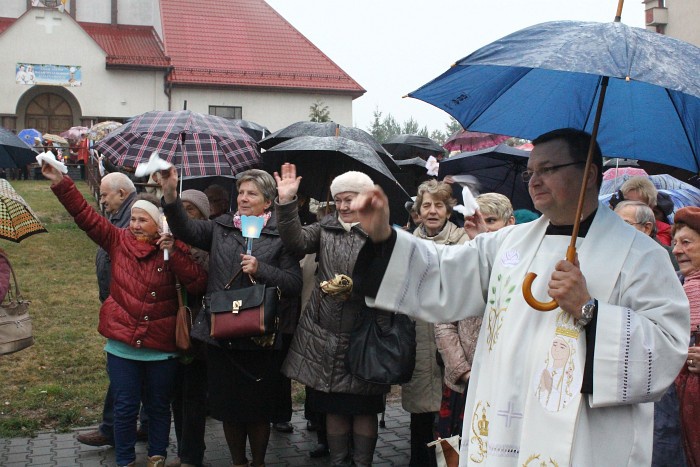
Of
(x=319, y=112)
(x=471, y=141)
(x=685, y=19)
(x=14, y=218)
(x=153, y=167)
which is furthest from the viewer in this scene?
(x=319, y=112)

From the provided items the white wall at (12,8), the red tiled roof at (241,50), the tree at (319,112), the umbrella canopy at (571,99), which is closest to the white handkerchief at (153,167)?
the umbrella canopy at (571,99)

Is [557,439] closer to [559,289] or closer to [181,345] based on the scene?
[559,289]

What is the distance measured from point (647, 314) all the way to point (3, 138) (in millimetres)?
4953

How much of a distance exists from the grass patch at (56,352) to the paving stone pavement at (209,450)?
0.25 m

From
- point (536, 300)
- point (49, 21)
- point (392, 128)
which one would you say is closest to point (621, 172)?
point (536, 300)

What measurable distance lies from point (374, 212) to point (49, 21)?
106 feet

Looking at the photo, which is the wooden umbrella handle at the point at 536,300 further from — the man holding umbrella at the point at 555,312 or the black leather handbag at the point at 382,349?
the black leather handbag at the point at 382,349

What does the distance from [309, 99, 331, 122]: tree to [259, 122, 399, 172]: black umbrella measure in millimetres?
22547

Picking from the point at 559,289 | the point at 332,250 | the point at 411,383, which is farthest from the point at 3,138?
the point at 559,289

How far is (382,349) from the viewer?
5.05 meters

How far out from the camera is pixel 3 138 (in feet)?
20.0

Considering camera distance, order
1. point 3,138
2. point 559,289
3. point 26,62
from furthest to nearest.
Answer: point 26,62 < point 3,138 < point 559,289

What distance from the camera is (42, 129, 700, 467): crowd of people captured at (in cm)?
274

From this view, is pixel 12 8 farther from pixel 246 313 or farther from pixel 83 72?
pixel 246 313
